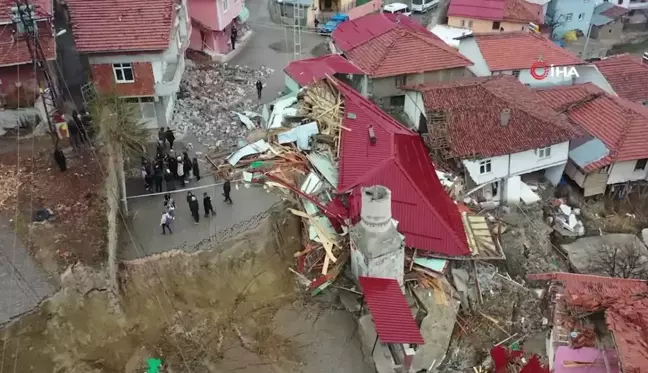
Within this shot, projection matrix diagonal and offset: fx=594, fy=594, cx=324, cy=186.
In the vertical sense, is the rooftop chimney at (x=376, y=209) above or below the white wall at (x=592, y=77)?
above

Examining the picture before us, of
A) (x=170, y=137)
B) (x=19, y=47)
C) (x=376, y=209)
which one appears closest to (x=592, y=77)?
(x=376, y=209)

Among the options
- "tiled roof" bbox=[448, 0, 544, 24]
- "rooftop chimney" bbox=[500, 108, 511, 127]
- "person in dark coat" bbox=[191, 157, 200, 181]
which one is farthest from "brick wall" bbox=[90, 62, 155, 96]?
"tiled roof" bbox=[448, 0, 544, 24]

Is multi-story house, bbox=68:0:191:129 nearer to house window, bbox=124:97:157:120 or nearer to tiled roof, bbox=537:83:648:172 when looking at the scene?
house window, bbox=124:97:157:120

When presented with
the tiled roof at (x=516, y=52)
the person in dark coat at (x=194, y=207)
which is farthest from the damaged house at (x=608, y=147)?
the person in dark coat at (x=194, y=207)

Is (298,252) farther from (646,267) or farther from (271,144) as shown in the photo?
(646,267)

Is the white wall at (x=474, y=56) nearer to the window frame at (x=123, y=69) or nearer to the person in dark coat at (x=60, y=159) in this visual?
the window frame at (x=123, y=69)

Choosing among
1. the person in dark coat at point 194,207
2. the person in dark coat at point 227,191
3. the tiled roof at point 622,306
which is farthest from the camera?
the person in dark coat at point 227,191
